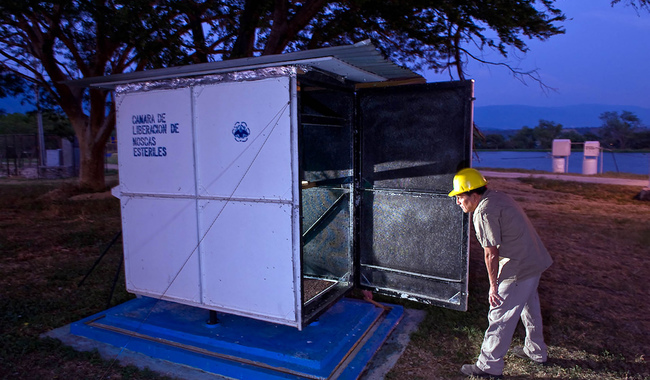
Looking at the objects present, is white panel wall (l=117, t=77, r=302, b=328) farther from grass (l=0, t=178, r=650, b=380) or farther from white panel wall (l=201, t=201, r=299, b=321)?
grass (l=0, t=178, r=650, b=380)

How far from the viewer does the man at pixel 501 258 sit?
12.4 ft

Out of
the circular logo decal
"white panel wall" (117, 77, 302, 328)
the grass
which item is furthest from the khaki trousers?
the circular logo decal

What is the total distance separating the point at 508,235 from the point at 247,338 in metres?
2.60

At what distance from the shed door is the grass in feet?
2.19

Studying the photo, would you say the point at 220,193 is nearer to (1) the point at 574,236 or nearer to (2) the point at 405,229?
(2) the point at 405,229

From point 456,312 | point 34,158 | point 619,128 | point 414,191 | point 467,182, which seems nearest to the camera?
point 467,182

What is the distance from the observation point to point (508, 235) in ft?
12.5

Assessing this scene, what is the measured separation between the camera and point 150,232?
15.7ft

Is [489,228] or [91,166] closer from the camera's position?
[489,228]

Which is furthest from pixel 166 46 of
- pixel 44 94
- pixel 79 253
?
pixel 44 94

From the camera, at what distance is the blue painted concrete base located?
3.93 metres

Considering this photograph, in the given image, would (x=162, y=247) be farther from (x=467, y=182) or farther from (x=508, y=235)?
(x=508, y=235)

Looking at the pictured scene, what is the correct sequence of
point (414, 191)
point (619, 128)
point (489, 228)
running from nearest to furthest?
point (489, 228)
point (414, 191)
point (619, 128)

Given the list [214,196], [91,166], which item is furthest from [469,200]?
[91,166]
